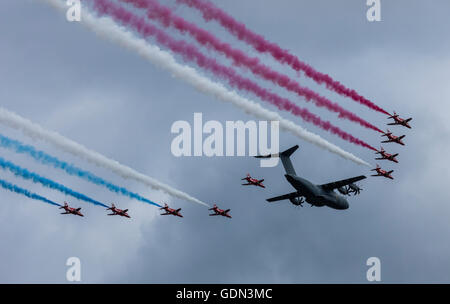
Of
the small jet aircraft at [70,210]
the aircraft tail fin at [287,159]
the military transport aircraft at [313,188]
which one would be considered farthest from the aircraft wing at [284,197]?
the small jet aircraft at [70,210]

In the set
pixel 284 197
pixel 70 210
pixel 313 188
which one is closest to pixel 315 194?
pixel 313 188

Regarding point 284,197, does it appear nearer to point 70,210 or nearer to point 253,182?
point 253,182

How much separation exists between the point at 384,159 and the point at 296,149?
30.2 feet

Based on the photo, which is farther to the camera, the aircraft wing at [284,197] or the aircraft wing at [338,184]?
the aircraft wing at [284,197]

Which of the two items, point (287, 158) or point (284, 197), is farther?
point (284, 197)

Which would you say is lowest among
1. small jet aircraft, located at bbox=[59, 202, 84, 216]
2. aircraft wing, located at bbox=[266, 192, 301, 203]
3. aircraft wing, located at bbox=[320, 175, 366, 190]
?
small jet aircraft, located at bbox=[59, 202, 84, 216]

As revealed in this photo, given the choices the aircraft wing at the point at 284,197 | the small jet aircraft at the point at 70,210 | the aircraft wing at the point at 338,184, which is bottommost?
the small jet aircraft at the point at 70,210

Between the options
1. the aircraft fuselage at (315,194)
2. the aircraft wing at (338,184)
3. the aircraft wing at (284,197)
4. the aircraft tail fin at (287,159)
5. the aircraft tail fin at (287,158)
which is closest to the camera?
the aircraft fuselage at (315,194)

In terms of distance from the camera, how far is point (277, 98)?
8581 centimetres

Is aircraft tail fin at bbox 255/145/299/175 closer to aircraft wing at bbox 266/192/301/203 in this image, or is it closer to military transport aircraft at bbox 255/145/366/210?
military transport aircraft at bbox 255/145/366/210

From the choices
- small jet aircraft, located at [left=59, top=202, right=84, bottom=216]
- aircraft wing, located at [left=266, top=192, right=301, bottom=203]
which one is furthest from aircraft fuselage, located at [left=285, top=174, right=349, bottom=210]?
small jet aircraft, located at [left=59, top=202, right=84, bottom=216]

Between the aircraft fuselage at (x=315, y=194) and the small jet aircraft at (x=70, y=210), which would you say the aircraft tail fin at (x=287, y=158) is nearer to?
the aircraft fuselage at (x=315, y=194)
